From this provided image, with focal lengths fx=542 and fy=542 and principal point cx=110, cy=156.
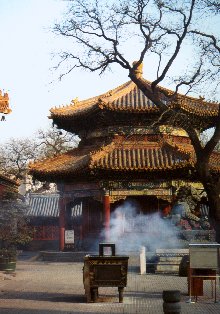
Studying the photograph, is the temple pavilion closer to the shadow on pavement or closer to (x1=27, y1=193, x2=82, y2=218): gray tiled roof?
the shadow on pavement

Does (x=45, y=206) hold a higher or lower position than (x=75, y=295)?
higher

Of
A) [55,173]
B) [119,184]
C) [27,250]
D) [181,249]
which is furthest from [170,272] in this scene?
[27,250]

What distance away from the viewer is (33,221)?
41375 millimetres

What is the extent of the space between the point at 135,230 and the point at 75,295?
12.6 m

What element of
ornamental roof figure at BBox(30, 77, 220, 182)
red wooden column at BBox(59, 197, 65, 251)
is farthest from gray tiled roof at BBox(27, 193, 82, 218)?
red wooden column at BBox(59, 197, 65, 251)

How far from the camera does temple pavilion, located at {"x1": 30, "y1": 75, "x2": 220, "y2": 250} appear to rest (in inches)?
966

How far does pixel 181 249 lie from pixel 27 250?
66.2ft

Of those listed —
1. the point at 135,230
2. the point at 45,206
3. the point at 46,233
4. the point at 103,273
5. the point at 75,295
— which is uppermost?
the point at 45,206

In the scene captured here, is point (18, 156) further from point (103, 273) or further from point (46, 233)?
point (103, 273)

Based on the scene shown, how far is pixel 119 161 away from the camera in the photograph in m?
24.7

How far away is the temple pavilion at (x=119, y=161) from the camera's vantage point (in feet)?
80.5

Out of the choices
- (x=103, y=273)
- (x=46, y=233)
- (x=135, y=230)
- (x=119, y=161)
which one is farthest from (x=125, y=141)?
(x=46, y=233)

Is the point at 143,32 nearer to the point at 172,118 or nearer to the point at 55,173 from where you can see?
the point at 172,118

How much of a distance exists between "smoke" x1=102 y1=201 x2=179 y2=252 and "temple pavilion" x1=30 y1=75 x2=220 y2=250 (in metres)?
0.25
